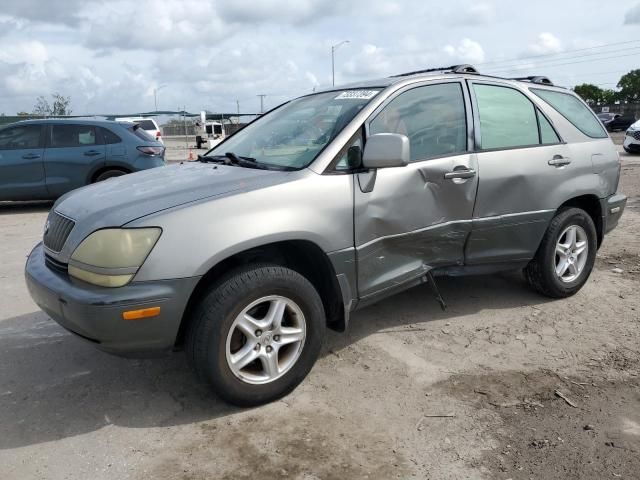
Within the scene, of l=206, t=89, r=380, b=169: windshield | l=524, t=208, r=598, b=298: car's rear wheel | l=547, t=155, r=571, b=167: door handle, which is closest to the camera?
l=206, t=89, r=380, b=169: windshield

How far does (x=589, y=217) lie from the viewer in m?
4.66

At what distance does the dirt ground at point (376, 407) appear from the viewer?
2.59 metres

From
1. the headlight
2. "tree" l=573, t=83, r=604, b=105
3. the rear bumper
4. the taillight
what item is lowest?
the rear bumper

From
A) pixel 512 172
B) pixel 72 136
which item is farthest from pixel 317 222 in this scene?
pixel 72 136

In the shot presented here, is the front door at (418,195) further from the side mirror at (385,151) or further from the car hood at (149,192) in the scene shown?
the car hood at (149,192)

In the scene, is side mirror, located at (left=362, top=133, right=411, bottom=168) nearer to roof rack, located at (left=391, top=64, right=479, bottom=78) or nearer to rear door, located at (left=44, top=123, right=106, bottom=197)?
roof rack, located at (left=391, top=64, right=479, bottom=78)

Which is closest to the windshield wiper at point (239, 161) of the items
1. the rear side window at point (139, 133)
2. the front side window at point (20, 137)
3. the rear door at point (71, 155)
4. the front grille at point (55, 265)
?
the front grille at point (55, 265)

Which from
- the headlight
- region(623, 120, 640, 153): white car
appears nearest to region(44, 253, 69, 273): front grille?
the headlight

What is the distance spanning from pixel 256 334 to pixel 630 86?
3253 inches

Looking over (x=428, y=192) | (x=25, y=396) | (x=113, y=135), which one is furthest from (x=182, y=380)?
(x=113, y=135)

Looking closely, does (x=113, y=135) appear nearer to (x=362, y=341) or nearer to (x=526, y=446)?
(x=362, y=341)

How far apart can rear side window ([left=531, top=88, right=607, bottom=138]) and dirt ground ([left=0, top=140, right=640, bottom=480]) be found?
4.94ft

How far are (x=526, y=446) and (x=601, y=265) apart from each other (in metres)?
3.54

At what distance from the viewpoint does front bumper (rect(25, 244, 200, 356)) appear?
2.65 m
